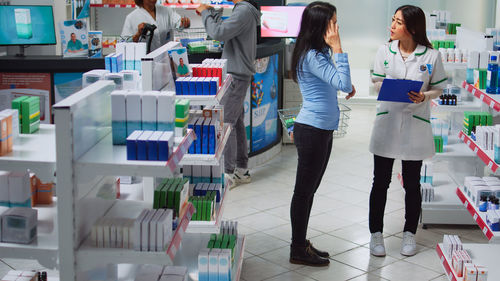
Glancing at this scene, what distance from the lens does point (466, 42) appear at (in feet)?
22.0

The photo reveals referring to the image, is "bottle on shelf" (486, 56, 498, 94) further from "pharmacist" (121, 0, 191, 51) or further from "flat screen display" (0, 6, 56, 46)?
"flat screen display" (0, 6, 56, 46)

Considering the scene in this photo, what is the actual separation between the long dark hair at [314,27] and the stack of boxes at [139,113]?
1707 millimetres

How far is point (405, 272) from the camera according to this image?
484cm

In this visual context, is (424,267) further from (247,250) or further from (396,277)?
(247,250)

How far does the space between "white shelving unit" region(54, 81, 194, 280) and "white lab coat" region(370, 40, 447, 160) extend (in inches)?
87.4

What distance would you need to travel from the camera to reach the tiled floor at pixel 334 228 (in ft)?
15.9

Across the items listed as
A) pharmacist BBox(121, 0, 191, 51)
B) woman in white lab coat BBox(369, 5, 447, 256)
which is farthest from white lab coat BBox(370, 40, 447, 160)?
pharmacist BBox(121, 0, 191, 51)

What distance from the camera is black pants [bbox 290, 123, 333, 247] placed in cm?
457

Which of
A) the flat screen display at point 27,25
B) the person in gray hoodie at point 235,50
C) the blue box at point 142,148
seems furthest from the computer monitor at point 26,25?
the blue box at point 142,148

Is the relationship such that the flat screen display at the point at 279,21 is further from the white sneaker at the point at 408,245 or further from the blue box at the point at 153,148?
the blue box at the point at 153,148

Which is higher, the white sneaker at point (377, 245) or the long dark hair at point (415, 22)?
the long dark hair at point (415, 22)

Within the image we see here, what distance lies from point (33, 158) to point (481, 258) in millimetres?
3036

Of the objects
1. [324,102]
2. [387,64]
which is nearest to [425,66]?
[387,64]

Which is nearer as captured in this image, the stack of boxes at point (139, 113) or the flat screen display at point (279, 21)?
the stack of boxes at point (139, 113)
